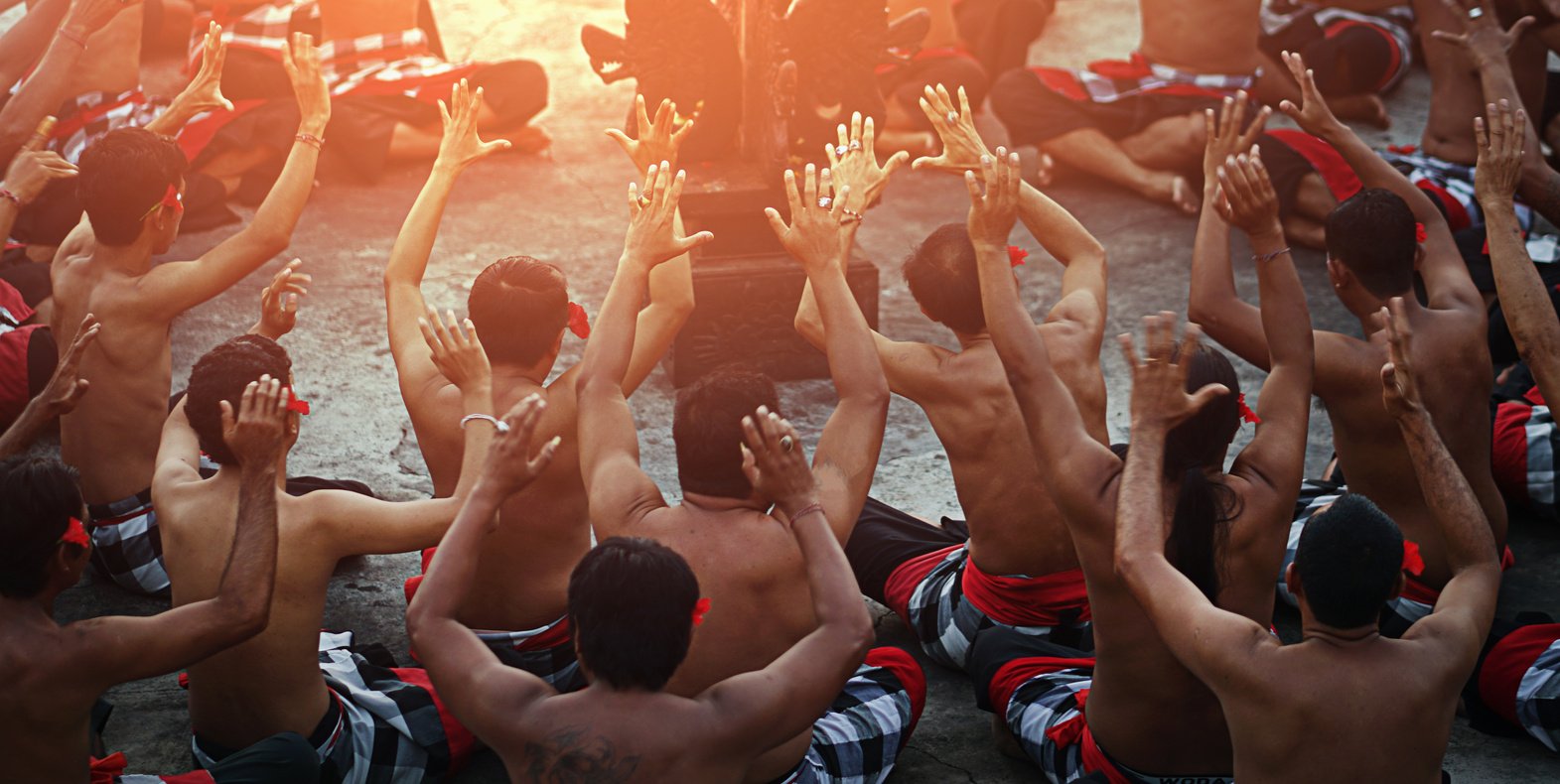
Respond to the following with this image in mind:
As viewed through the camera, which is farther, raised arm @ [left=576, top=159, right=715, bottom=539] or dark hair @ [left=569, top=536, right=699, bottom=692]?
raised arm @ [left=576, top=159, right=715, bottom=539]

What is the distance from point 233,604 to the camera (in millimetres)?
2824

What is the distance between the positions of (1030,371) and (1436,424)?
56.2 inches

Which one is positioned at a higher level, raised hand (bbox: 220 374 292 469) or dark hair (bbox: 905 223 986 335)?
raised hand (bbox: 220 374 292 469)

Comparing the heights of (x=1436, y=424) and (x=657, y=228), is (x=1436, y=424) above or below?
below

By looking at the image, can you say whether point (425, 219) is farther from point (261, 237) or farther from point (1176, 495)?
point (1176, 495)

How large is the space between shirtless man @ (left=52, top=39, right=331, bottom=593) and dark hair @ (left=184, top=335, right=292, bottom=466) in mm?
848

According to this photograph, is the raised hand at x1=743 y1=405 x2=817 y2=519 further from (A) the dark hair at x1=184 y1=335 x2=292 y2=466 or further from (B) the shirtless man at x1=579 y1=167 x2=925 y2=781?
(A) the dark hair at x1=184 y1=335 x2=292 y2=466

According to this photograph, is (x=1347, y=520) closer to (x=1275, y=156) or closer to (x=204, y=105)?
(x=204, y=105)

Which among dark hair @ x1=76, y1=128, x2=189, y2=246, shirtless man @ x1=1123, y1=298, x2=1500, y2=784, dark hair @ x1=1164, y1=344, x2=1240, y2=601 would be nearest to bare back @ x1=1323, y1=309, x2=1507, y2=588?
dark hair @ x1=1164, y1=344, x2=1240, y2=601

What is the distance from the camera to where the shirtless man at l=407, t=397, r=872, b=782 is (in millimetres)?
2514

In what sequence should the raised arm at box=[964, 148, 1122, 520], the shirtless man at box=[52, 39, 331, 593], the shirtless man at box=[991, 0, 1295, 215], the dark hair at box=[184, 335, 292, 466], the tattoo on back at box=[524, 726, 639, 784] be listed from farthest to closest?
the shirtless man at box=[991, 0, 1295, 215] < the shirtless man at box=[52, 39, 331, 593] < the dark hair at box=[184, 335, 292, 466] < the raised arm at box=[964, 148, 1122, 520] < the tattoo on back at box=[524, 726, 639, 784]

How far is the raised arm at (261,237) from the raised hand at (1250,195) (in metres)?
2.36

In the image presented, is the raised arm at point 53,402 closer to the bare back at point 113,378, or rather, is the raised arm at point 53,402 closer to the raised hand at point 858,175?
the bare back at point 113,378

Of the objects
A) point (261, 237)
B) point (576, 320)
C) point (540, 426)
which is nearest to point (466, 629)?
point (540, 426)
